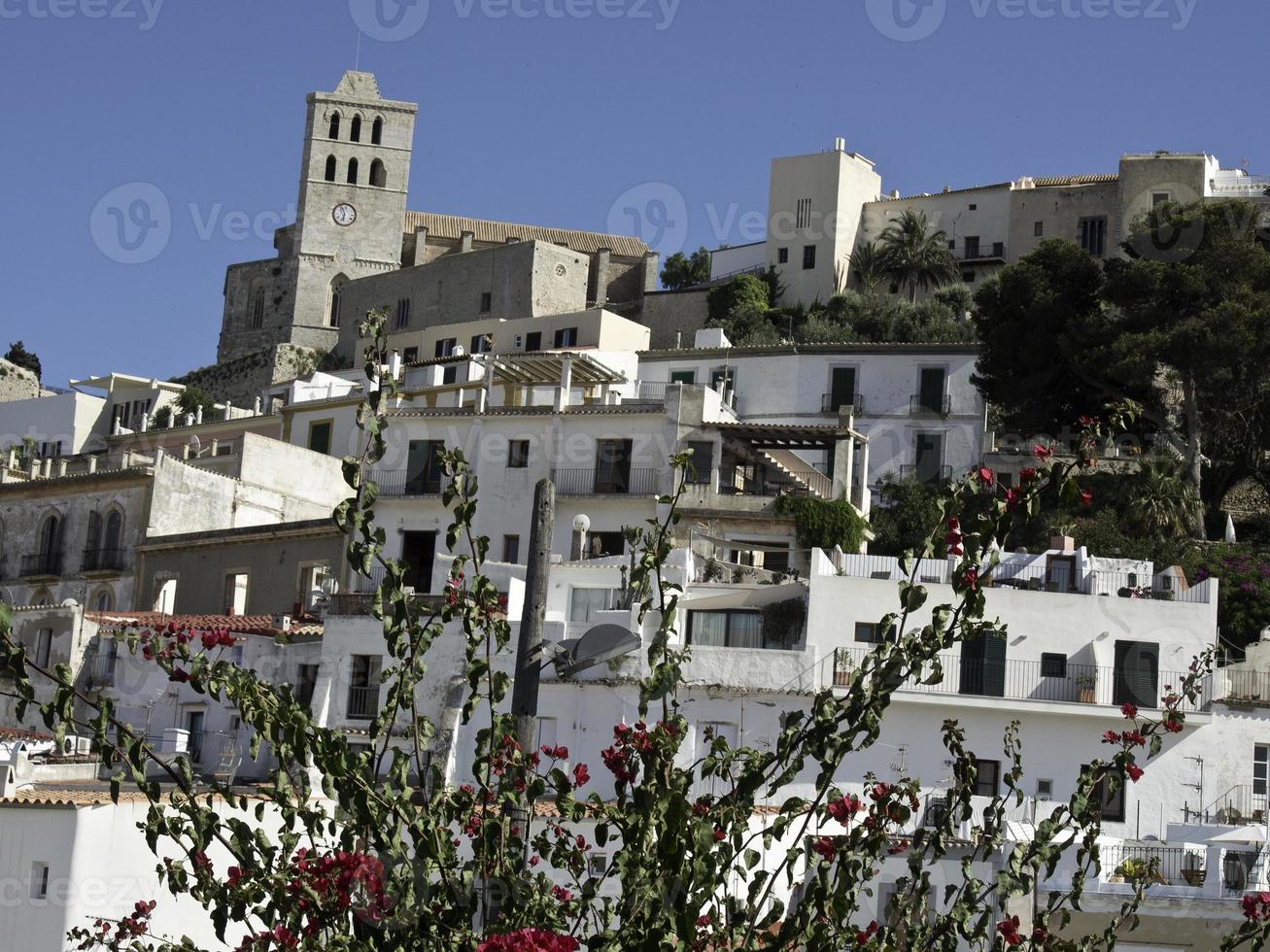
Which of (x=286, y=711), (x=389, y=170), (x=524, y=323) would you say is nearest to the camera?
(x=286, y=711)

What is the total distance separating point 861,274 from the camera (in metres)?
75.9

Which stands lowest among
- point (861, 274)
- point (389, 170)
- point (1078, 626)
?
point (1078, 626)

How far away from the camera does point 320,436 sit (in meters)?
52.5

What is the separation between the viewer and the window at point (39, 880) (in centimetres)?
2055

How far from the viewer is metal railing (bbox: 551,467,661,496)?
40031 mm

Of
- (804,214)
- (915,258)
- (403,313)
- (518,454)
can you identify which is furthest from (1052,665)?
(403,313)

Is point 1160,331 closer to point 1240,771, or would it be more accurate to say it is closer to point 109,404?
point 1240,771

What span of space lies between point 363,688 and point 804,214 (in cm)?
4987

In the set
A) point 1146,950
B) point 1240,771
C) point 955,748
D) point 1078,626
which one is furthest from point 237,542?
point 955,748

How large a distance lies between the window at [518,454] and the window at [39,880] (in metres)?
21.5

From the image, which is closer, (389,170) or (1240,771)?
(1240,771)

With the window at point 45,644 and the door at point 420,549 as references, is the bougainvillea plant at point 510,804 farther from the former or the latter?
the door at point 420,549

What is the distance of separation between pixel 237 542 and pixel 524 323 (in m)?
28.4

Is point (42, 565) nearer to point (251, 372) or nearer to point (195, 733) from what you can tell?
point (195, 733)
